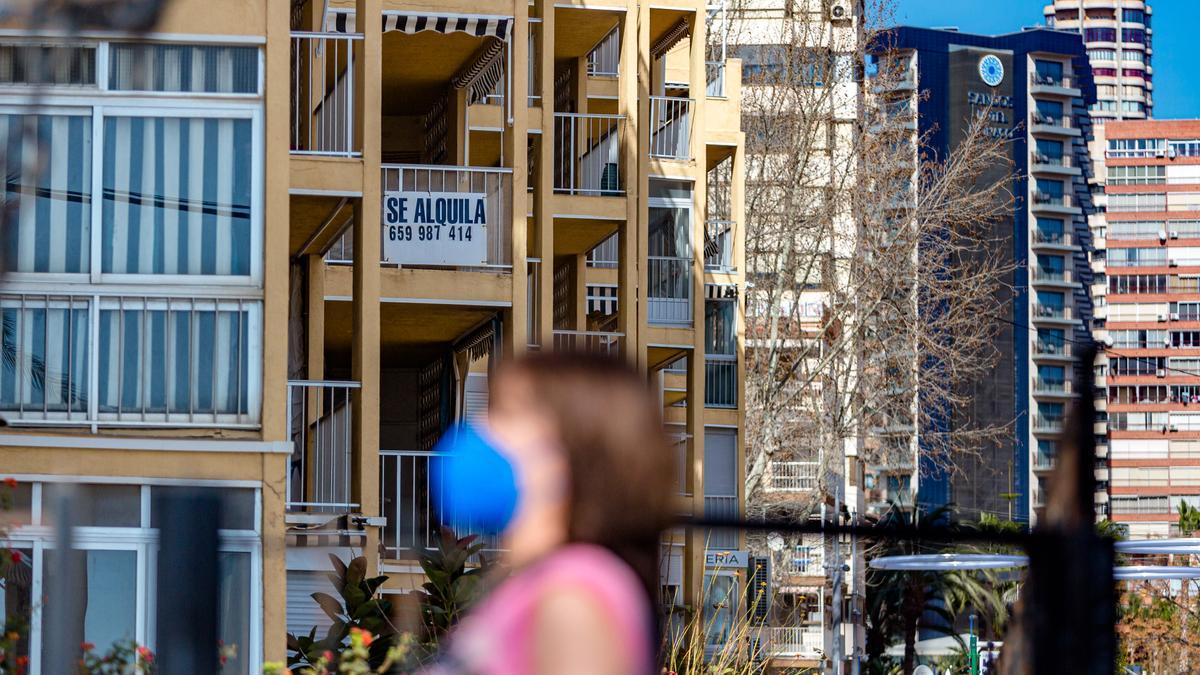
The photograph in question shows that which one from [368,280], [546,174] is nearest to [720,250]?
[546,174]

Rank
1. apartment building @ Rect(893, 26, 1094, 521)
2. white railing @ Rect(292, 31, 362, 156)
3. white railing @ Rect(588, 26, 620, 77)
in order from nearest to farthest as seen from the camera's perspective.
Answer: white railing @ Rect(292, 31, 362, 156) → white railing @ Rect(588, 26, 620, 77) → apartment building @ Rect(893, 26, 1094, 521)

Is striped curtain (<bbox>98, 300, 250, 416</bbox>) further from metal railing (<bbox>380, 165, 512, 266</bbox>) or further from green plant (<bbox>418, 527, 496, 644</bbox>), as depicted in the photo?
metal railing (<bbox>380, 165, 512, 266</bbox>)

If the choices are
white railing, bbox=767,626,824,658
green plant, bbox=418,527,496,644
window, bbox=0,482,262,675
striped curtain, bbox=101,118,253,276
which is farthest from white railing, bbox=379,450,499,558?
white railing, bbox=767,626,824,658

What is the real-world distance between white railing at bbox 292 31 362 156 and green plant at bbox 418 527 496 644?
5513mm

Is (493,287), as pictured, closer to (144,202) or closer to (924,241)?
(144,202)

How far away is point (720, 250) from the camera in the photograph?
37.3 metres

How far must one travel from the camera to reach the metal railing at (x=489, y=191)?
20000 mm

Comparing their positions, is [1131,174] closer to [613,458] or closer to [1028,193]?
[1028,193]

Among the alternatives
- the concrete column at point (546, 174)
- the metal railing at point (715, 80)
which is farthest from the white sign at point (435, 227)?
the metal railing at point (715, 80)

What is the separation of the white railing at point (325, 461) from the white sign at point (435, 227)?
5.28ft

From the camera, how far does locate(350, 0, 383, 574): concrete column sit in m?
17.2

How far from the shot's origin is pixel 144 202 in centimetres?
1367

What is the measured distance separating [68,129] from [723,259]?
2457 cm

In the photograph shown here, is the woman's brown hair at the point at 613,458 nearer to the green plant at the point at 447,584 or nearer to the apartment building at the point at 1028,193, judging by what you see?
the green plant at the point at 447,584
